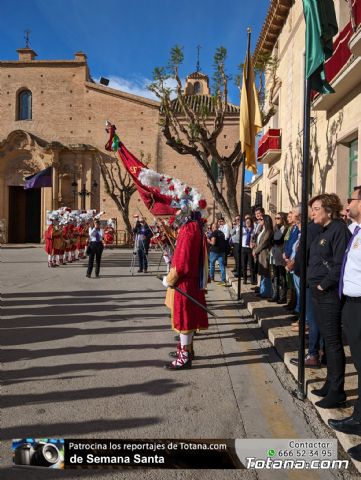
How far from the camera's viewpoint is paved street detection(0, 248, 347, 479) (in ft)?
10.9

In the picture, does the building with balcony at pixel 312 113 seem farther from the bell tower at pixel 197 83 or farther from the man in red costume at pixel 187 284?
the bell tower at pixel 197 83

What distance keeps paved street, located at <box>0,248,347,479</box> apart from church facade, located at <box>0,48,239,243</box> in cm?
2768

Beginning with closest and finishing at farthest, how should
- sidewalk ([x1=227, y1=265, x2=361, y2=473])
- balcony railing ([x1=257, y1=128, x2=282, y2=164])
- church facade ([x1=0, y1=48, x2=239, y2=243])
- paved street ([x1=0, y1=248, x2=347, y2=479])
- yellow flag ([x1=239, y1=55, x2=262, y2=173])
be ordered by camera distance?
paved street ([x1=0, y1=248, x2=347, y2=479])
sidewalk ([x1=227, y1=265, x2=361, y2=473])
yellow flag ([x1=239, y1=55, x2=262, y2=173])
balcony railing ([x1=257, y1=128, x2=282, y2=164])
church facade ([x1=0, y1=48, x2=239, y2=243])

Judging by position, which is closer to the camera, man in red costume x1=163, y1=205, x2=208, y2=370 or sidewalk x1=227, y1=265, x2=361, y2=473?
sidewalk x1=227, y1=265, x2=361, y2=473

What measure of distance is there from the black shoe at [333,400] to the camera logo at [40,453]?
2.22 metres

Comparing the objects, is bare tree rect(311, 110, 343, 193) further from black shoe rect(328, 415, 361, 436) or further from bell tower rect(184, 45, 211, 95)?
bell tower rect(184, 45, 211, 95)

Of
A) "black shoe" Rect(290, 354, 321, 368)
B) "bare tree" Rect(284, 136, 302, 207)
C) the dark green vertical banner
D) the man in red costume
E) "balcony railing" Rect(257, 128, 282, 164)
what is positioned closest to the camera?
the dark green vertical banner

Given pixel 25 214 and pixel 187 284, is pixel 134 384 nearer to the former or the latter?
pixel 187 284

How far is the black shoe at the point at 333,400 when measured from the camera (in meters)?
3.61

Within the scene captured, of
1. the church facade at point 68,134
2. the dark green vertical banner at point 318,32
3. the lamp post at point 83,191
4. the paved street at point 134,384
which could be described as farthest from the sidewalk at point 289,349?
the church facade at point 68,134

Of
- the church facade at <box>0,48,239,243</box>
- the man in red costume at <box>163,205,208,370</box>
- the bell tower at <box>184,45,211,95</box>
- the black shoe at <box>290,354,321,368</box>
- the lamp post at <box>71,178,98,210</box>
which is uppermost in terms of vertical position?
the bell tower at <box>184,45,211,95</box>

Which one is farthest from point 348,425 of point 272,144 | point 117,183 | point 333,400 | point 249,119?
point 117,183

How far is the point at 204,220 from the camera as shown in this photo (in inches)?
216

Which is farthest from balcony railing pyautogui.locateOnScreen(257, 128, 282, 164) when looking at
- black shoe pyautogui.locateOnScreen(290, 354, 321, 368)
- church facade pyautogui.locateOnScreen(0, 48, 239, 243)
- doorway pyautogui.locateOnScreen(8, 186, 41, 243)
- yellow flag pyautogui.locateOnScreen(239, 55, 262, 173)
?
doorway pyautogui.locateOnScreen(8, 186, 41, 243)
